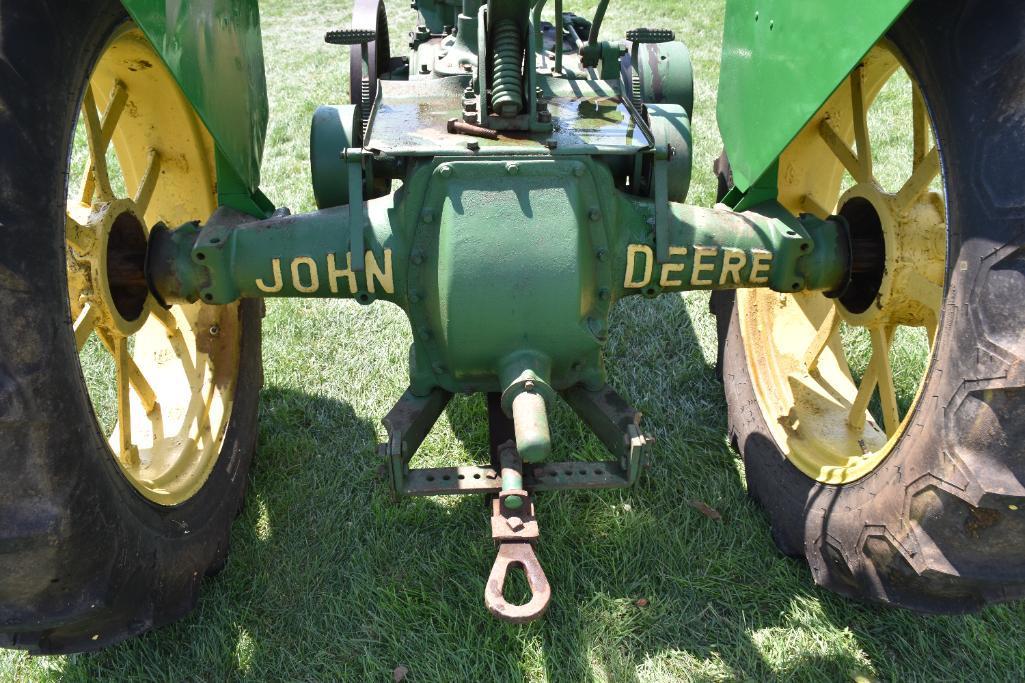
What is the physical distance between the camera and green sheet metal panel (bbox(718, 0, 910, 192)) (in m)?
1.70

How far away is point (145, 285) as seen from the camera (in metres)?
2.08

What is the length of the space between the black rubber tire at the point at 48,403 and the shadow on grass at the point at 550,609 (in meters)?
0.45

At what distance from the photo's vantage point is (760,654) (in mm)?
2098

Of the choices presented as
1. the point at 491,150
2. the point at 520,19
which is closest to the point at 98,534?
the point at 491,150

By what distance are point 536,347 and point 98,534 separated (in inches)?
38.9

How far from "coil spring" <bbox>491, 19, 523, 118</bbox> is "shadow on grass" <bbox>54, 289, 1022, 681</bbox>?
1190 millimetres

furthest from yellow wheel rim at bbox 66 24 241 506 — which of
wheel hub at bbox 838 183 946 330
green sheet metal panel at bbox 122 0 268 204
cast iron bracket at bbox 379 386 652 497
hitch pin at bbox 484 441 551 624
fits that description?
wheel hub at bbox 838 183 946 330

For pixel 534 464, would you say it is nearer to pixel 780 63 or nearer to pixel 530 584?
pixel 530 584

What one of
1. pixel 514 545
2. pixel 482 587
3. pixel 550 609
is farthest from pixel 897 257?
pixel 482 587

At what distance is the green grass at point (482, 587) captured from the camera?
2.07 metres

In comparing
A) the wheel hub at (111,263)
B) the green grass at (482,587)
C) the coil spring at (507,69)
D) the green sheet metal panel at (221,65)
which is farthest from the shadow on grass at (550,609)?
the coil spring at (507,69)

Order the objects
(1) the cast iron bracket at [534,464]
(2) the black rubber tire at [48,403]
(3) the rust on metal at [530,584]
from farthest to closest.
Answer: (1) the cast iron bracket at [534,464] → (3) the rust on metal at [530,584] → (2) the black rubber tire at [48,403]

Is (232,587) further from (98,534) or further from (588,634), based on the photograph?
(588,634)

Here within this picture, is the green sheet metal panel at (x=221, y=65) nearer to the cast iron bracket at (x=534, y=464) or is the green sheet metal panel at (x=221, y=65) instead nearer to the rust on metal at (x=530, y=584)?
the cast iron bracket at (x=534, y=464)
